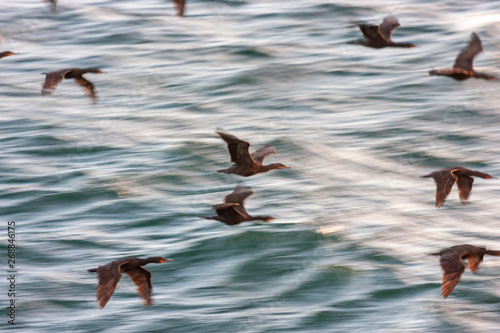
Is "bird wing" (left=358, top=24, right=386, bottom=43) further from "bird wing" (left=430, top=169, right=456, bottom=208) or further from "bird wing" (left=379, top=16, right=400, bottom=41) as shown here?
"bird wing" (left=430, top=169, right=456, bottom=208)

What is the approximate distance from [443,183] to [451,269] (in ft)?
4.43

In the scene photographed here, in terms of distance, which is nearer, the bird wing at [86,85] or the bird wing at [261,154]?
the bird wing at [261,154]

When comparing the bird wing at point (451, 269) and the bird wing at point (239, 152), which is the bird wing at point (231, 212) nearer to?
the bird wing at point (239, 152)

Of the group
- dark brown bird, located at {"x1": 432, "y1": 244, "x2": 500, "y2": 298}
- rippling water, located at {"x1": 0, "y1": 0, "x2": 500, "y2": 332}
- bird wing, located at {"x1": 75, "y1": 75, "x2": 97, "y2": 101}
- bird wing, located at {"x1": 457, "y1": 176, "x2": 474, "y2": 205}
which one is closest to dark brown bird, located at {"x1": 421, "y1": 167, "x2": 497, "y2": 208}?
bird wing, located at {"x1": 457, "y1": 176, "x2": 474, "y2": 205}

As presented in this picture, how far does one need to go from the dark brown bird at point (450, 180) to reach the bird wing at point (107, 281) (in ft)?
13.1

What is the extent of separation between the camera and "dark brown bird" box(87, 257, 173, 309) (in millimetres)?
9234

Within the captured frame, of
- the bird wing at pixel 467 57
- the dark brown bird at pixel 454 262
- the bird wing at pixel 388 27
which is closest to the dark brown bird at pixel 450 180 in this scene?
the dark brown bird at pixel 454 262

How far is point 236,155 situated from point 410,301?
3.33 m

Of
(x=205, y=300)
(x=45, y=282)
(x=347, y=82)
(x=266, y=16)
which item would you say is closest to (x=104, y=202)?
(x=45, y=282)

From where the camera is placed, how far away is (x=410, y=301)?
40.7 ft

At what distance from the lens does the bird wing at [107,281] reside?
918 centimetres

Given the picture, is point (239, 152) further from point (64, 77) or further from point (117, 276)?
point (117, 276)

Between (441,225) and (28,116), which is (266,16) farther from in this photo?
(441,225)

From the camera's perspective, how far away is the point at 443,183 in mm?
11086
